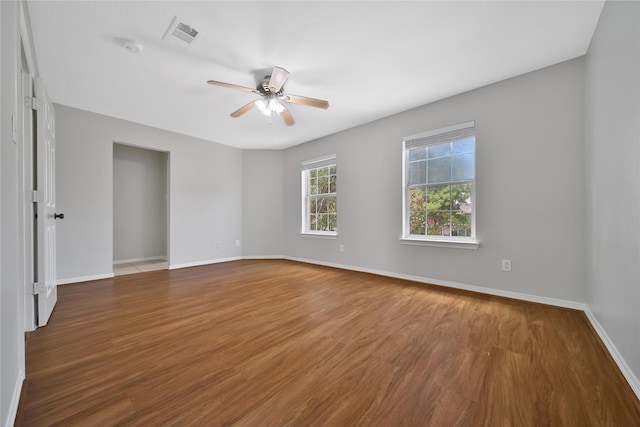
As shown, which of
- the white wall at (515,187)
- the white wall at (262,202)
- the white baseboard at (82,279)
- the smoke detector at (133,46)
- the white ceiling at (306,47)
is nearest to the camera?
the white ceiling at (306,47)

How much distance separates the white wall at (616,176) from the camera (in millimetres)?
1380

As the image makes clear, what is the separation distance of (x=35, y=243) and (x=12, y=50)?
1.64 meters

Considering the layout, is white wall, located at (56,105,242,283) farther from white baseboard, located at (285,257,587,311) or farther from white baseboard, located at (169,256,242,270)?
white baseboard, located at (285,257,587,311)

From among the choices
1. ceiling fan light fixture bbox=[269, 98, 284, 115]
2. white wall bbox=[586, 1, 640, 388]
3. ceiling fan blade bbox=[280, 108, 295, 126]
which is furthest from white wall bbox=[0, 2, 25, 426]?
white wall bbox=[586, 1, 640, 388]

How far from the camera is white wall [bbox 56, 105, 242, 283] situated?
3.46m

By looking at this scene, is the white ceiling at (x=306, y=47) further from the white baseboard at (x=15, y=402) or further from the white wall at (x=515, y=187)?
the white baseboard at (x=15, y=402)

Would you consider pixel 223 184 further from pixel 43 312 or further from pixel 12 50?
pixel 12 50

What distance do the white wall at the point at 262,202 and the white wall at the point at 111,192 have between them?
6.6 inches

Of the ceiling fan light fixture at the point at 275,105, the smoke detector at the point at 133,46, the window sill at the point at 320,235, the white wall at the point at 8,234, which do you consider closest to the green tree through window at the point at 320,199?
the window sill at the point at 320,235

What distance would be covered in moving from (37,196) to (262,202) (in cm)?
371

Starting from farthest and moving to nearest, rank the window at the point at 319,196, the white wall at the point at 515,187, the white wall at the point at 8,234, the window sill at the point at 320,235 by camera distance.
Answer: the window at the point at 319,196, the window sill at the point at 320,235, the white wall at the point at 515,187, the white wall at the point at 8,234

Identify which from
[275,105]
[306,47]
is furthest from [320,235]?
[306,47]

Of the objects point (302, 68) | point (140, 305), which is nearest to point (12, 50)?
point (302, 68)

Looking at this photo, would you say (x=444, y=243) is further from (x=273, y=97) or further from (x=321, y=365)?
(x=273, y=97)
